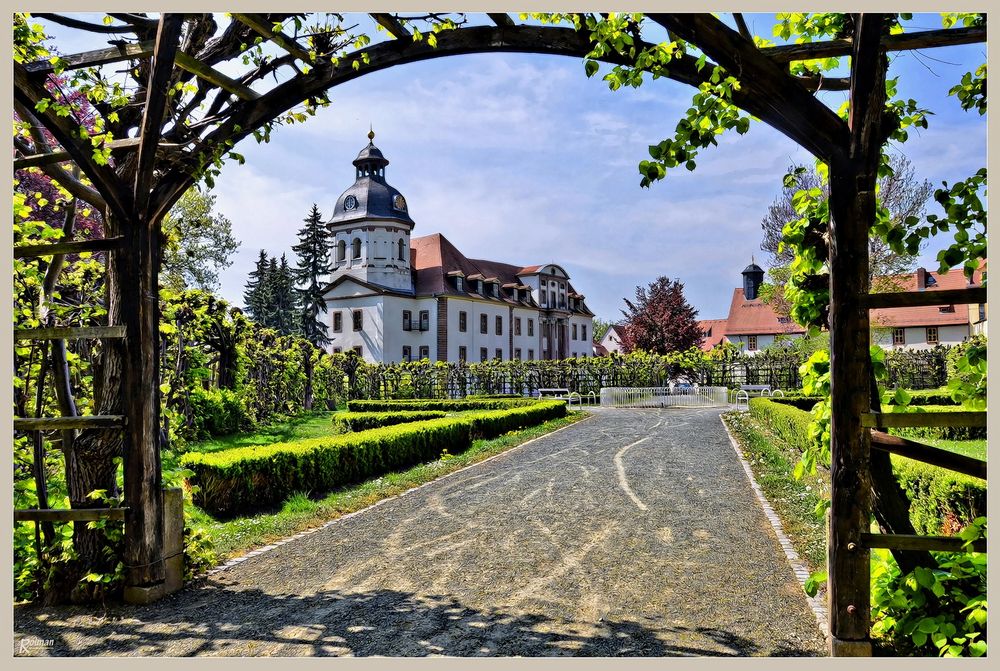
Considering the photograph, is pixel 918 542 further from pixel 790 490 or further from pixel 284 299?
pixel 284 299

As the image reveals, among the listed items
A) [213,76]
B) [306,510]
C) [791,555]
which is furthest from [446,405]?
[213,76]

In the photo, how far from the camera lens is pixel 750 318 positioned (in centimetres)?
6022

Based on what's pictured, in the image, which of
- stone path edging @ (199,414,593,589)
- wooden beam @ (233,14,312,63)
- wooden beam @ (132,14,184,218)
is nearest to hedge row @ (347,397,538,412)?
stone path edging @ (199,414,593,589)

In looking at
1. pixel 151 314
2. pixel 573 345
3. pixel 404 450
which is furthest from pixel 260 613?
pixel 573 345

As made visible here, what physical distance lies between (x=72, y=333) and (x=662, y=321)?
43.6 metres

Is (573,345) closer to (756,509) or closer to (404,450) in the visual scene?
(404,450)

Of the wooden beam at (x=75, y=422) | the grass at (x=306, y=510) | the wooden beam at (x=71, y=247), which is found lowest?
the grass at (x=306, y=510)

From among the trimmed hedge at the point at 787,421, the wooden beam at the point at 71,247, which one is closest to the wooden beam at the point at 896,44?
the wooden beam at the point at 71,247

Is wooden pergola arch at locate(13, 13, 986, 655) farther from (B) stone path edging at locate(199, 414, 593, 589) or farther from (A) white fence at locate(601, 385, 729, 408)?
(A) white fence at locate(601, 385, 729, 408)

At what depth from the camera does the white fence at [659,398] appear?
29.5 metres

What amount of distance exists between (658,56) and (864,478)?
253 cm

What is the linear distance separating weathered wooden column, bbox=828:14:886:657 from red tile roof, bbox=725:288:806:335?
57275 mm

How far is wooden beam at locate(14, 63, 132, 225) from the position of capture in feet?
15.1

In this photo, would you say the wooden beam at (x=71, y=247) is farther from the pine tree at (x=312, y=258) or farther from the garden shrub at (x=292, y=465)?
the pine tree at (x=312, y=258)
